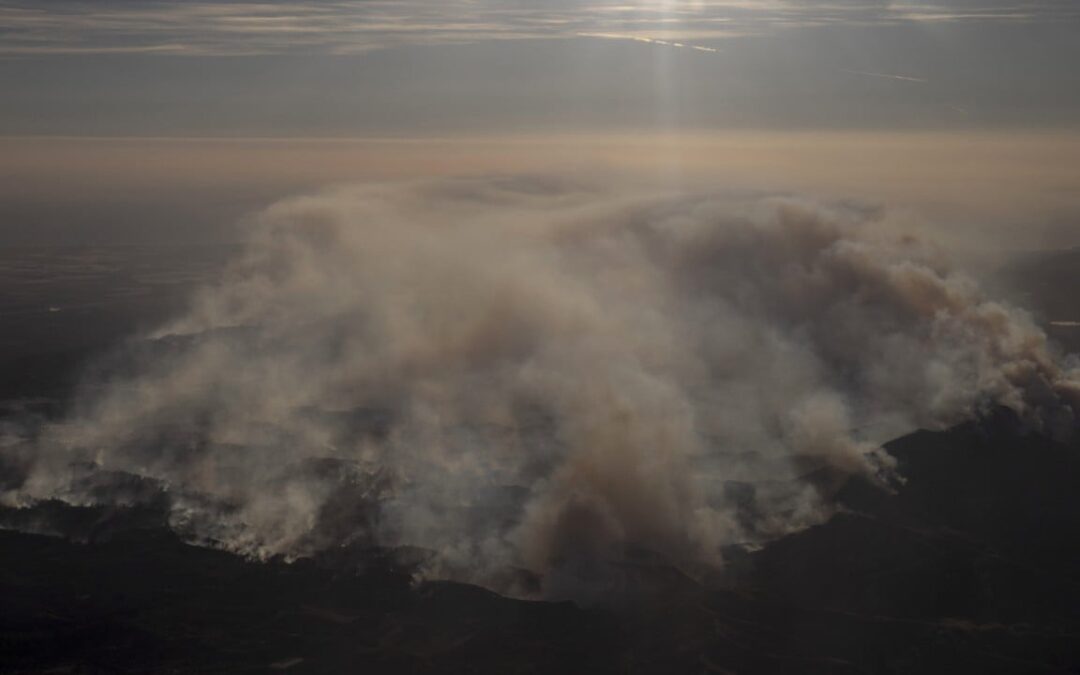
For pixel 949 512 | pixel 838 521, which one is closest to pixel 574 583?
pixel 838 521

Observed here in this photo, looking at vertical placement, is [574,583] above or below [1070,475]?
below

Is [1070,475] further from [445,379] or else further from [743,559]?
[445,379]

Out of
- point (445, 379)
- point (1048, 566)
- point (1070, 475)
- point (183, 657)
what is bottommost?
point (183, 657)

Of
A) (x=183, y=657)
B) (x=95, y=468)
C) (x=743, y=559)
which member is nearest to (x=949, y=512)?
(x=743, y=559)

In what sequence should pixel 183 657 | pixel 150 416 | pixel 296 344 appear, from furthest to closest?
pixel 296 344
pixel 150 416
pixel 183 657

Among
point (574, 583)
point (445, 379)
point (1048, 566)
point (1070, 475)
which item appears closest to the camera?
point (574, 583)

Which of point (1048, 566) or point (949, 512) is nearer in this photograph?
point (1048, 566)
